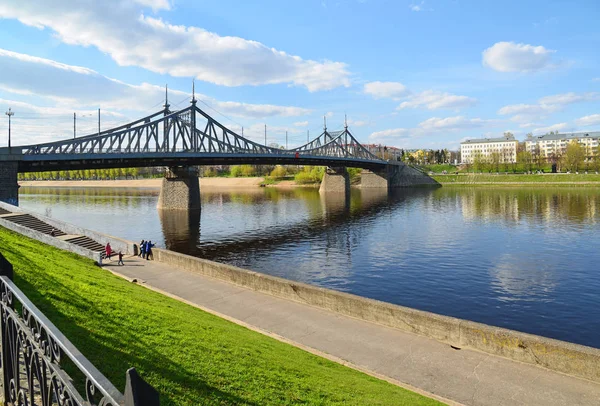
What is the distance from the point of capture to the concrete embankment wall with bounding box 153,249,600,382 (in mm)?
9797

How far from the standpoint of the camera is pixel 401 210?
59.5m

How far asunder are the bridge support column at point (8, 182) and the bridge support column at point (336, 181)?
73.4 meters

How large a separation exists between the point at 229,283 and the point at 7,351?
1432 cm

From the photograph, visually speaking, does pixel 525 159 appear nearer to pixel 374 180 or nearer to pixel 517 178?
pixel 517 178

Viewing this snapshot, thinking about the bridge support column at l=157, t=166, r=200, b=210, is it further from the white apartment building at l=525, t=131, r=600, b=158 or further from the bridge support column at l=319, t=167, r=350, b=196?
the white apartment building at l=525, t=131, r=600, b=158

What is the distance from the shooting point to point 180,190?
2482 inches

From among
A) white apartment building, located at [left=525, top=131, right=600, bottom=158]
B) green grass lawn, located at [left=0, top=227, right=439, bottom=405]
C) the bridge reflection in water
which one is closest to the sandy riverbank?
the bridge reflection in water

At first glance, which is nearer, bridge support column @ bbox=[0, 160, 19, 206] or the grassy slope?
bridge support column @ bbox=[0, 160, 19, 206]

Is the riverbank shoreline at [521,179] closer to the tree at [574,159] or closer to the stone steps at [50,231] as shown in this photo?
the tree at [574,159]

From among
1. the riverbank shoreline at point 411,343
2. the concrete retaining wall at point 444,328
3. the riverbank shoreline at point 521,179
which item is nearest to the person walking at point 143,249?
the concrete retaining wall at point 444,328

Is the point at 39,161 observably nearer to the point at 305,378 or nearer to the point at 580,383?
the point at 305,378

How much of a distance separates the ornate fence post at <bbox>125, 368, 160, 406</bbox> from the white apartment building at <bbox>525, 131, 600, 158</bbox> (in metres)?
202

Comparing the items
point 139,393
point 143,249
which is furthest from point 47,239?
point 139,393

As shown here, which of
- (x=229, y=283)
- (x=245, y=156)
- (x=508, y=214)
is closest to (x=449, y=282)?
(x=229, y=283)
